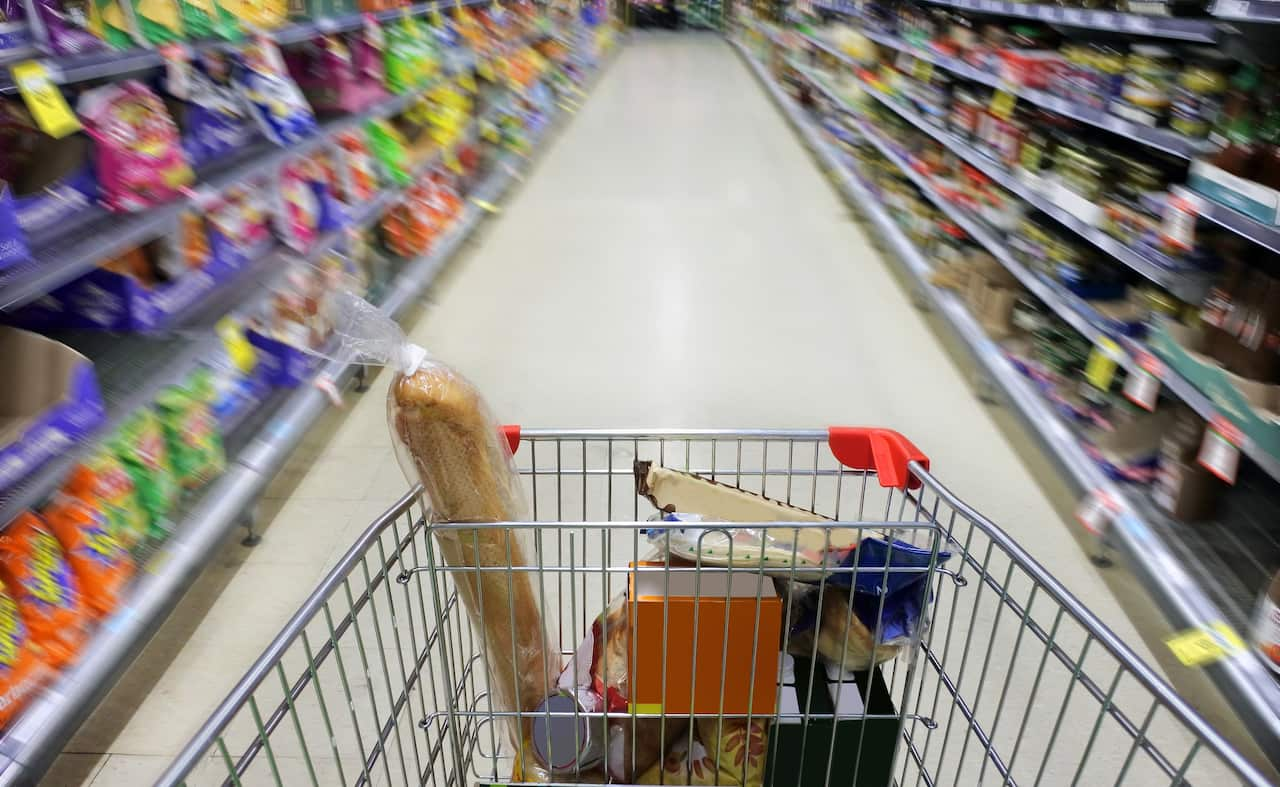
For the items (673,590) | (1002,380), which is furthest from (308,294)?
(1002,380)

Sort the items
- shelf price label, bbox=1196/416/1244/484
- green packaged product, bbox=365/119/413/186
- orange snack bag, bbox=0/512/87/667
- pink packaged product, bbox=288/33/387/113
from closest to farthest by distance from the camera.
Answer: orange snack bag, bbox=0/512/87/667 < shelf price label, bbox=1196/416/1244/484 < pink packaged product, bbox=288/33/387/113 < green packaged product, bbox=365/119/413/186

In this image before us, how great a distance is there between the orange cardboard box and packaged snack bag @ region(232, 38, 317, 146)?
204 centimetres

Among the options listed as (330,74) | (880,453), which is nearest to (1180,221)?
(880,453)

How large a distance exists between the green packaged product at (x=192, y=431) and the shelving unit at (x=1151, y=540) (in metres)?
2.33

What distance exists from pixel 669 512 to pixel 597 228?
13.5 ft

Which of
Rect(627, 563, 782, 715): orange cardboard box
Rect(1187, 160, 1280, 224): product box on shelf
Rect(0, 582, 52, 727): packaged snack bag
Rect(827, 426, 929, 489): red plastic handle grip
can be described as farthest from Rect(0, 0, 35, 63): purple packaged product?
Rect(1187, 160, 1280, 224): product box on shelf

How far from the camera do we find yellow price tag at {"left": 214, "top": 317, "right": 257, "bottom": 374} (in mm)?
2168

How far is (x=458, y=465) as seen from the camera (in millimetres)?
1071

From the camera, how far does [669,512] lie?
1176mm

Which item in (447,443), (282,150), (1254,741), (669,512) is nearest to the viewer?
(447,443)

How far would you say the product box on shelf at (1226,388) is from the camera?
5.40 feet

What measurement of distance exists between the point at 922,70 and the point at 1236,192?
10.5ft

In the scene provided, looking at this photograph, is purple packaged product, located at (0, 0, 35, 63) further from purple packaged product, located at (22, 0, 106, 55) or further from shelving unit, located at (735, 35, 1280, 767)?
shelving unit, located at (735, 35, 1280, 767)

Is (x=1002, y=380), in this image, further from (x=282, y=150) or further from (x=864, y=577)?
(x=282, y=150)
